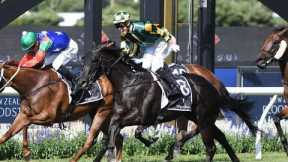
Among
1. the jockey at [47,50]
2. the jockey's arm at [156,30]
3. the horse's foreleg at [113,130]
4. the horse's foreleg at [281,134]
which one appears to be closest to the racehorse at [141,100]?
the horse's foreleg at [113,130]

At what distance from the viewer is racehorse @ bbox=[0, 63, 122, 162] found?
955 centimetres

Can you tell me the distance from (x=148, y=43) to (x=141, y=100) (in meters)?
0.99

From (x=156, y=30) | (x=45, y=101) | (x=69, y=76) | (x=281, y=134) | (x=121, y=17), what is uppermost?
(x=121, y=17)

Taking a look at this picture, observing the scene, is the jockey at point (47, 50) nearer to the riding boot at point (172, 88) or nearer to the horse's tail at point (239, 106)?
the riding boot at point (172, 88)

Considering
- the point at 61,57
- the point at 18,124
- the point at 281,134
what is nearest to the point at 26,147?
the point at 18,124

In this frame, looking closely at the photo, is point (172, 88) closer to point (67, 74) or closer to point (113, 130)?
point (113, 130)

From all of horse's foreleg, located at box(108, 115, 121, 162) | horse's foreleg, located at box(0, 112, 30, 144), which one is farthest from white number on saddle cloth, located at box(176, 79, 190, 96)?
horse's foreleg, located at box(0, 112, 30, 144)

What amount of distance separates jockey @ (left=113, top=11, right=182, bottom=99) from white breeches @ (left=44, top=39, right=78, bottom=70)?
2.87 feet

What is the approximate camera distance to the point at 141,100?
912 centimetres

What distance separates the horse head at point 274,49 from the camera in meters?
10.5

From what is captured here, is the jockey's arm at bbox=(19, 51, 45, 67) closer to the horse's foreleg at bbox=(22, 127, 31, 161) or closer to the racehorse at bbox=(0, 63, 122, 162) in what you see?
the racehorse at bbox=(0, 63, 122, 162)

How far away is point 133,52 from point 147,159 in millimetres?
1627

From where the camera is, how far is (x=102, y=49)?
8.99 meters

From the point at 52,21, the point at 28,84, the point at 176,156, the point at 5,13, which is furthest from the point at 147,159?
the point at 52,21
